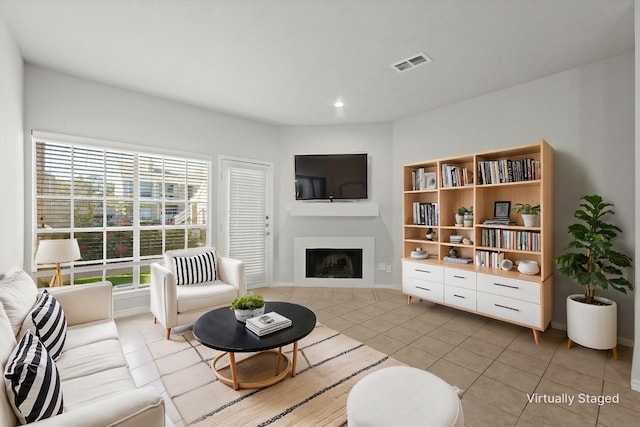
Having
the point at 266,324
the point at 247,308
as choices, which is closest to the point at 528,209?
the point at 266,324

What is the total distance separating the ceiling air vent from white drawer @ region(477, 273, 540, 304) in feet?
7.21

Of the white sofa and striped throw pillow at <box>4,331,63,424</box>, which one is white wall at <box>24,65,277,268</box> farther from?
striped throw pillow at <box>4,331,63,424</box>

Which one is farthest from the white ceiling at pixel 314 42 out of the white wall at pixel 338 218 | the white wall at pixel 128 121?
the white wall at pixel 338 218

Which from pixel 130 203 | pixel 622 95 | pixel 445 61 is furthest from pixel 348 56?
pixel 130 203

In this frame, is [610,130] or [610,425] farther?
[610,130]

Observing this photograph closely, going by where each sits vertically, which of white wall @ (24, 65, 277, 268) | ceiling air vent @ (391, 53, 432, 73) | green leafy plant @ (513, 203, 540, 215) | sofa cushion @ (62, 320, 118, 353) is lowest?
sofa cushion @ (62, 320, 118, 353)

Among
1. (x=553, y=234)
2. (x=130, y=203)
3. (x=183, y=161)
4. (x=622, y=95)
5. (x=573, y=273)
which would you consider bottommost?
(x=573, y=273)

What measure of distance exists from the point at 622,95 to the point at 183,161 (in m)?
4.69

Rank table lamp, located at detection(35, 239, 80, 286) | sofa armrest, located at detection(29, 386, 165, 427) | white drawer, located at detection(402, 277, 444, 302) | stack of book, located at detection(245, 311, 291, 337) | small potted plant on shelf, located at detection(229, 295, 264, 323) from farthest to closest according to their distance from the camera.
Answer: white drawer, located at detection(402, 277, 444, 302)
table lamp, located at detection(35, 239, 80, 286)
small potted plant on shelf, located at detection(229, 295, 264, 323)
stack of book, located at detection(245, 311, 291, 337)
sofa armrest, located at detection(29, 386, 165, 427)

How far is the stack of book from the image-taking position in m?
1.98

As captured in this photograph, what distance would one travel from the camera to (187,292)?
9.29 feet

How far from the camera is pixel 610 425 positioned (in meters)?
1.65

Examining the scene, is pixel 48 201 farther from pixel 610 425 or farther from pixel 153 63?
pixel 610 425

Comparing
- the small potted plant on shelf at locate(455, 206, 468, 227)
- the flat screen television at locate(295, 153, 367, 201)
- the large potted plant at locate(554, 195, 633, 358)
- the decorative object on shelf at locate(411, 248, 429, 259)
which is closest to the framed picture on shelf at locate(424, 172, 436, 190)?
the small potted plant on shelf at locate(455, 206, 468, 227)
